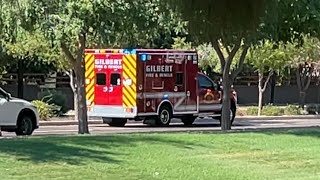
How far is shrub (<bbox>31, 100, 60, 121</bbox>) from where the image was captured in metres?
33.4

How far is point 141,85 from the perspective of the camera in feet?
97.5

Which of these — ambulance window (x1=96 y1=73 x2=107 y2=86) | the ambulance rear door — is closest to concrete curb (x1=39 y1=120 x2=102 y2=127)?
the ambulance rear door

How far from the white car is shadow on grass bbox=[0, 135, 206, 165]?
9.90 meters

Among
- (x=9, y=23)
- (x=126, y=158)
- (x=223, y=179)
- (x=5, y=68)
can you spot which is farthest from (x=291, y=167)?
(x=5, y=68)

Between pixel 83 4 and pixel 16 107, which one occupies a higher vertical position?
pixel 83 4

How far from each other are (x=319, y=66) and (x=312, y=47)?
434 cm

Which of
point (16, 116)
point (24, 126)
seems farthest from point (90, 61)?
point (16, 116)

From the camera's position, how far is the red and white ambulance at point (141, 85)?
29.5 metres

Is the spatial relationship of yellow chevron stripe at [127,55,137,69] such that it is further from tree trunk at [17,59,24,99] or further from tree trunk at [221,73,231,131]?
tree trunk at [17,59,24,99]

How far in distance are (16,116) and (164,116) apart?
8.40 m

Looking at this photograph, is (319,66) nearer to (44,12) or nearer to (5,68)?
(5,68)

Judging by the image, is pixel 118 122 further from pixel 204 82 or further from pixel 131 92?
pixel 204 82

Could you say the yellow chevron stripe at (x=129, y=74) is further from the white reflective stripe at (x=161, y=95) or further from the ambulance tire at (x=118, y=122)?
the ambulance tire at (x=118, y=122)

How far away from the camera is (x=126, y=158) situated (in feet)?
→ 38.3
